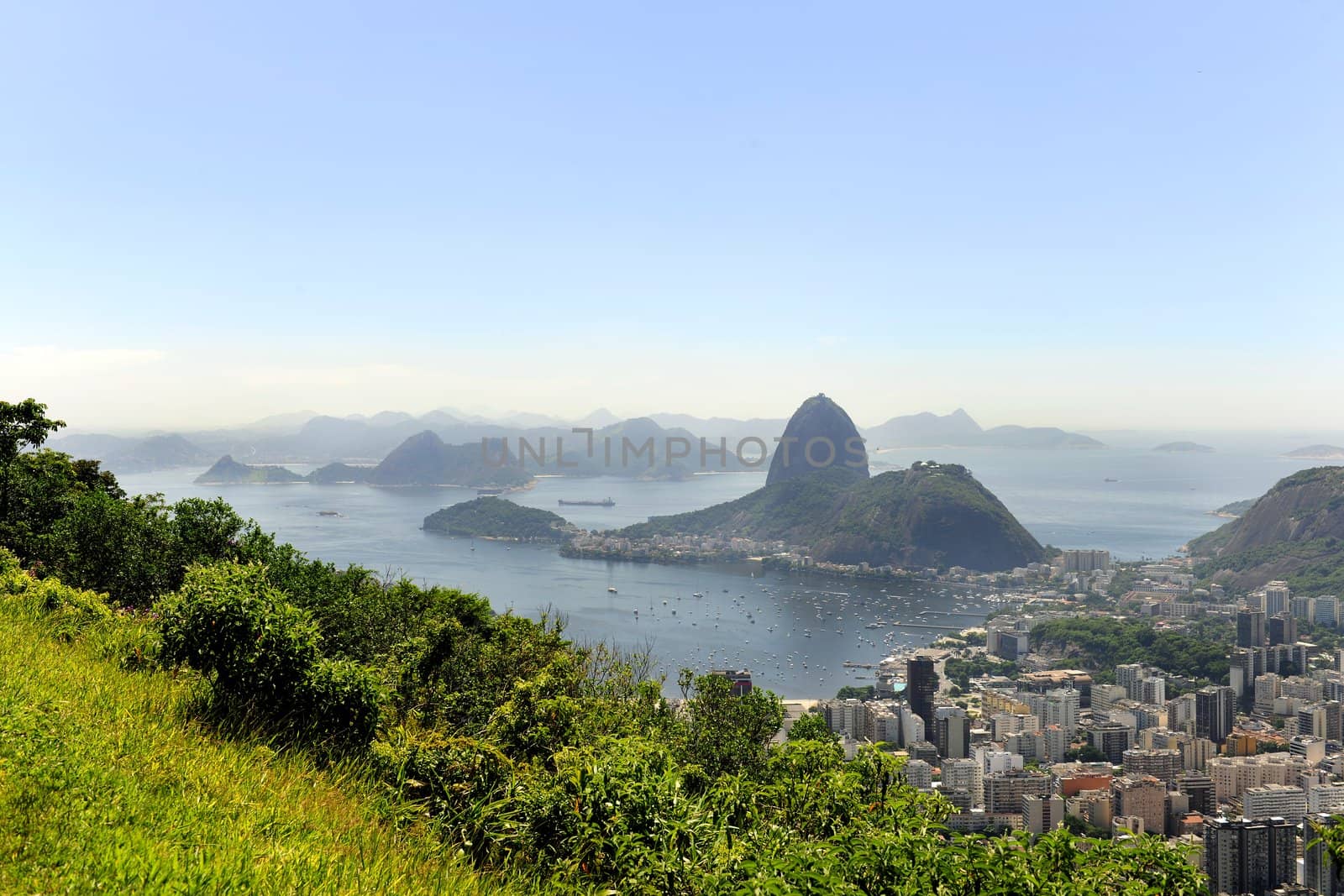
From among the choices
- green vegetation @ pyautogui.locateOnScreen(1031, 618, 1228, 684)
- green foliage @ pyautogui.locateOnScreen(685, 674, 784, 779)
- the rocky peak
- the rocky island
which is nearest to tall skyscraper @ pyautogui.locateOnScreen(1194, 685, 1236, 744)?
green vegetation @ pyautogui.locateOnScreen(1031, 618, 1228, 684)

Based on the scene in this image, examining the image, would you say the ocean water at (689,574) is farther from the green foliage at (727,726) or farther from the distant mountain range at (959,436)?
the distant mountain range at (959,436)

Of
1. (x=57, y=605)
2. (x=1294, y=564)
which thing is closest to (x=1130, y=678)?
(x=1294, y=564)

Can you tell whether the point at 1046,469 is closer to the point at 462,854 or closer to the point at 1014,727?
the point at 1014,727

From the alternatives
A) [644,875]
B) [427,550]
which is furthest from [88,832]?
[427,550]

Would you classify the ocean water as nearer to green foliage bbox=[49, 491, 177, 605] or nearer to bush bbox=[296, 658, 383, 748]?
green foliage bbox=[49, 491, 177, 605]

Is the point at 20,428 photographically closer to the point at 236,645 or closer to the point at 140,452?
the point at 236,645
